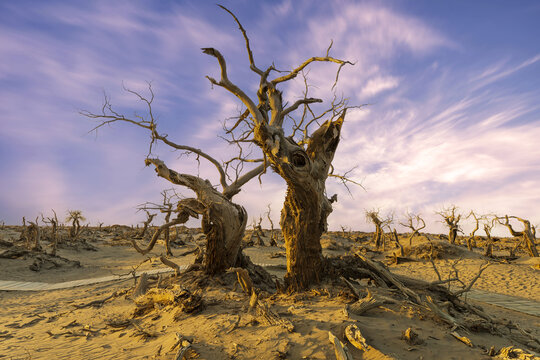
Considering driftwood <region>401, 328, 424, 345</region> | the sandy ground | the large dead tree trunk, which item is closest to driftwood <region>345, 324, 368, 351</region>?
the sandy ground

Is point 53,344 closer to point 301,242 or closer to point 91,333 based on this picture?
point 91,333

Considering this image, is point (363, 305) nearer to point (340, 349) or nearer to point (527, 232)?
point (340, 349)

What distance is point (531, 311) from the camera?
836 centimetres

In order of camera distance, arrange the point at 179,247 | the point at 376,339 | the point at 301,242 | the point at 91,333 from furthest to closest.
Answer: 1. the point at 179,247
2. the point at 301,242
3. the point at 91,333
4. the point at 376,339

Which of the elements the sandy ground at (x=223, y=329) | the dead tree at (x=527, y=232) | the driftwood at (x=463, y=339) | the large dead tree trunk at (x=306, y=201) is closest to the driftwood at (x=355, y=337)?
the sandy ground at (x=223, y=329)

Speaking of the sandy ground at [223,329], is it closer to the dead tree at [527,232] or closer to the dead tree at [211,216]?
the dead tree at [211,216]

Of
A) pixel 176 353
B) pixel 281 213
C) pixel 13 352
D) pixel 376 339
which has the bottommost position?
pixel 13 352

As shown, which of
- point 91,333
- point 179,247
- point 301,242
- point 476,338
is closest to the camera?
point 476,338

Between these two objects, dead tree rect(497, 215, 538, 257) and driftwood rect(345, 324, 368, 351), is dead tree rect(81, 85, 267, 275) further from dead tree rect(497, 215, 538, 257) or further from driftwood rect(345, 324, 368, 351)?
dead tree rect(497, 215, 538, 257)

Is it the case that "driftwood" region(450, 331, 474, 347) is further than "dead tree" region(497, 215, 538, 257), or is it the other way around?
"dead tree" region(497, 215, 538, 257)

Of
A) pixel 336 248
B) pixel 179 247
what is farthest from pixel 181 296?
pixel 179 247

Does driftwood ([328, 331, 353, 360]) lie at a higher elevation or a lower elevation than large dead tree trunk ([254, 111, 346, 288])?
lower

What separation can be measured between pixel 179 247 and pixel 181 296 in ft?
70.2

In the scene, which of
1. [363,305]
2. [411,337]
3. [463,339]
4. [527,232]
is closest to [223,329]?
[363,305]
